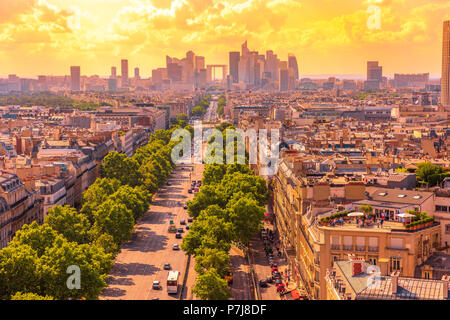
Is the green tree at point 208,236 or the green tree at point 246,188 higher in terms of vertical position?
the green tree at point 246,188

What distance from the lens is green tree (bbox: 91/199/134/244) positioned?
62.3 meters

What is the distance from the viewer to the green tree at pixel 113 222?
62.3m

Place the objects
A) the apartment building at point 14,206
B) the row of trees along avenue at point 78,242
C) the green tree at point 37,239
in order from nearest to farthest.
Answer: the row of trees along avenue at point 78,242 < the green tree at point 37,239 < the apartment building at point 14,206

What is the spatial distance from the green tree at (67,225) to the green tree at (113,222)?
3740 mm

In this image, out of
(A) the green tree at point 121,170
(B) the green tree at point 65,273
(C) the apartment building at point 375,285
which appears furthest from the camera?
(A) the green tree at point 121,170

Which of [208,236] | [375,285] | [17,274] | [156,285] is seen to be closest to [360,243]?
[375,285]

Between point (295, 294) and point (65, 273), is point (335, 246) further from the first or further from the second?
point (65, 273)

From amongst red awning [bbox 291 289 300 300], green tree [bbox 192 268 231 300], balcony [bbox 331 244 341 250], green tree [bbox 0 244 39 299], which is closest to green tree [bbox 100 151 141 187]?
red awning [bbox 291 289 300 300]

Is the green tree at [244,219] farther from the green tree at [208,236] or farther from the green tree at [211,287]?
the green tree at [211,287]

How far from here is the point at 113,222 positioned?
62.6 m

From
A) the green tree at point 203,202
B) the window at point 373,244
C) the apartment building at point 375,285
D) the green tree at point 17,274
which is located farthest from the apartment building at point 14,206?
the apartment building at point 375,285

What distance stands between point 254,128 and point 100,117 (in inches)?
2563

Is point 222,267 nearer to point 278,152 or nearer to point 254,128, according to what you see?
point 278,152
